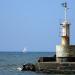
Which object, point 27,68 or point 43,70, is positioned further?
point 27,68

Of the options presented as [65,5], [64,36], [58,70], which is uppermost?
[65,5]

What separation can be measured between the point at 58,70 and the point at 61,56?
8.44 ft

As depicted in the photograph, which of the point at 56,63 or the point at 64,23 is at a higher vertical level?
the point at 64,23

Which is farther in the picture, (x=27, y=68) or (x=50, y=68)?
(x=27, y=68)

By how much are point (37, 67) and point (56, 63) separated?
2.86 metres

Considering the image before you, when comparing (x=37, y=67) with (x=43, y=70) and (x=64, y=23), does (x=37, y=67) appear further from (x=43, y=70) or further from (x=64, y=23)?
(x=64, y=23)

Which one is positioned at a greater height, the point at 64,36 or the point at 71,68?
the point at 64,36

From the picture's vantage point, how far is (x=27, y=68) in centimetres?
6469

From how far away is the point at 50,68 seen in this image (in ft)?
193

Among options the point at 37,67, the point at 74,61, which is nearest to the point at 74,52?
the point at 74,61

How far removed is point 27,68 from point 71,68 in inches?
328

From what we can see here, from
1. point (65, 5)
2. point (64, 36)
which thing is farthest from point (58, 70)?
point (65, 5)

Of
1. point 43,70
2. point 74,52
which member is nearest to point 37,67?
point 43,70

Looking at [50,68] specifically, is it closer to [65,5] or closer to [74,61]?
[74,61]
